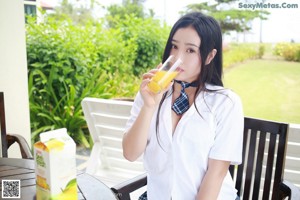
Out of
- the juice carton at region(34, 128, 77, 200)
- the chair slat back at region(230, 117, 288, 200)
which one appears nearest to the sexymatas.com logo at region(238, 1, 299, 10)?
the chair slat back at region(230, 117, 288, 200)

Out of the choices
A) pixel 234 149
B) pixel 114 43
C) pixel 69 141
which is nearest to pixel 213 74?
pixel 234 149

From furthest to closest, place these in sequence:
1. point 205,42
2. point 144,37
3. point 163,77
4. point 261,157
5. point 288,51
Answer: point 144,37, point 288,51, point 261,157, point 205,42, point 163,77

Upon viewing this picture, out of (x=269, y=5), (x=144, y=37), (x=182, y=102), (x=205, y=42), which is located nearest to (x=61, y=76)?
(x=144, y=37)

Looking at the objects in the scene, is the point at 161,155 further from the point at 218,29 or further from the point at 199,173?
the point at 218,29

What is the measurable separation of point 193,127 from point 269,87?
2414mm

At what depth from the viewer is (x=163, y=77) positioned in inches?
37.2

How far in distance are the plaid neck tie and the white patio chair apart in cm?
70

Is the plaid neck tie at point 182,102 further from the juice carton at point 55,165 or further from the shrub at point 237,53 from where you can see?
the shrub at point 237,53

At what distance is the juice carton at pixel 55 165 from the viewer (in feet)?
2.55

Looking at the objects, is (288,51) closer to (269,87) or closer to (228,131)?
(269,87)

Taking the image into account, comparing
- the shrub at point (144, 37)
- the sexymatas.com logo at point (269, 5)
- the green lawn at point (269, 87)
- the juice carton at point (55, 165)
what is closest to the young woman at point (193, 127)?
the juice carton at point (55, 165)

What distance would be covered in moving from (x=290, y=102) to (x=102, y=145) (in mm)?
1949

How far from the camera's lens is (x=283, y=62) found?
301cm

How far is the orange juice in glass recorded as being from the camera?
946 mm
